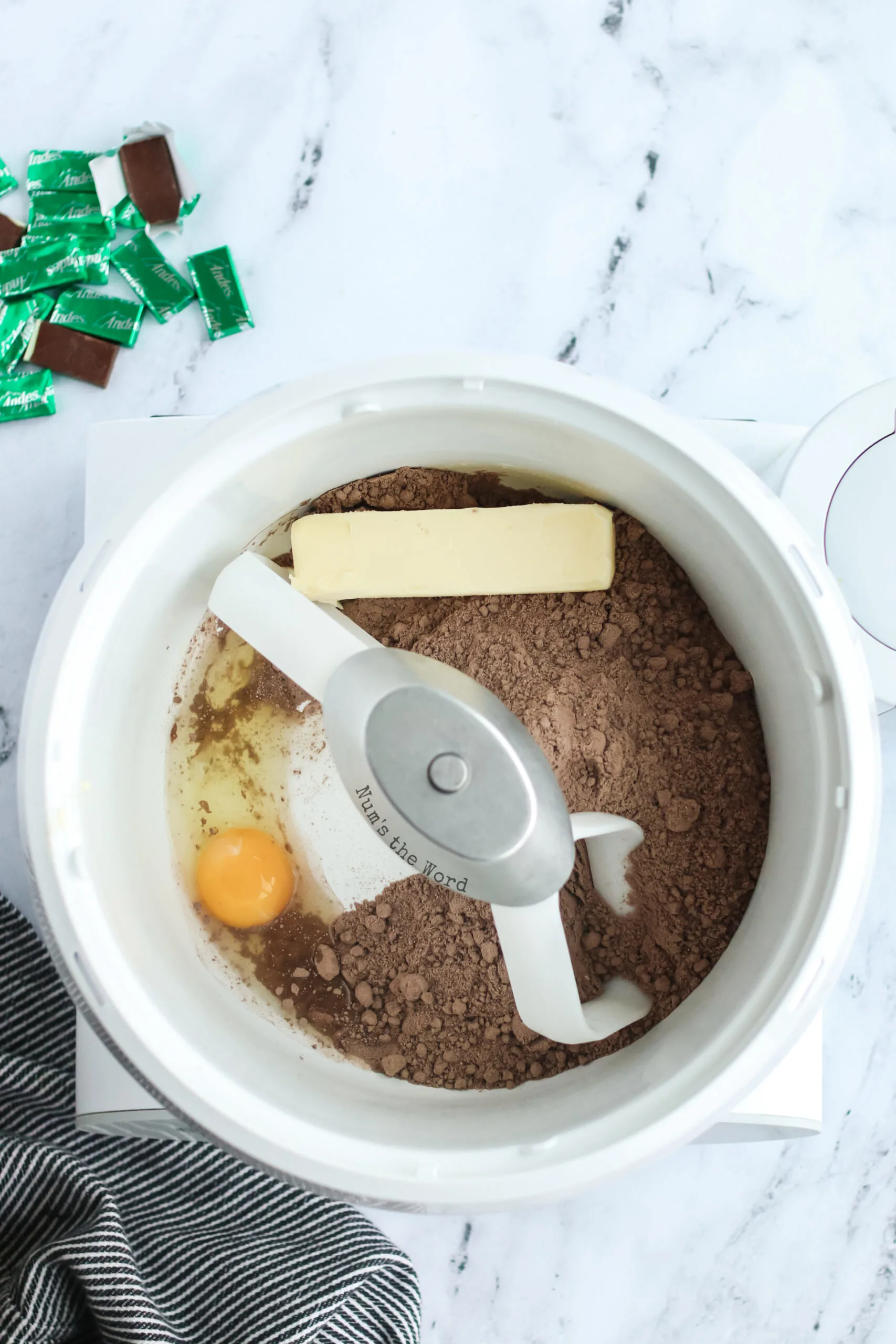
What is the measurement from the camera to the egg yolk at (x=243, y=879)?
562 millimetres

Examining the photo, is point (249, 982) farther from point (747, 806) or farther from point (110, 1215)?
point (747, 806)

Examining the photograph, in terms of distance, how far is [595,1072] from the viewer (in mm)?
494

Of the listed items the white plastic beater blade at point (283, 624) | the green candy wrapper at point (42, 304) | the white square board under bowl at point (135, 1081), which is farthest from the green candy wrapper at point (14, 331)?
the white plastic beater blade at point (283, 624)

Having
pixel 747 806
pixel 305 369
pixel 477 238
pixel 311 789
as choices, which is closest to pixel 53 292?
pixel 305 369

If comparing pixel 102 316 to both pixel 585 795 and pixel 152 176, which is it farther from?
pixel 585 795

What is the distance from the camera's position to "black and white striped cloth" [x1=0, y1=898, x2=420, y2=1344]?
0.58m

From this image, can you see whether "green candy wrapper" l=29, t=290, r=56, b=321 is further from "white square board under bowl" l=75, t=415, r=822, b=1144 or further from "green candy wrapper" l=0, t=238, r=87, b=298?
"white square board under bowl" l=75, t=415, r=822, b=1144

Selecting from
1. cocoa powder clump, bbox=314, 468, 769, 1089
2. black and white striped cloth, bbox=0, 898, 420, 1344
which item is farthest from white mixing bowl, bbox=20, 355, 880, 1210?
black and white striped cloth, bbox=0, 898, 420, 1344

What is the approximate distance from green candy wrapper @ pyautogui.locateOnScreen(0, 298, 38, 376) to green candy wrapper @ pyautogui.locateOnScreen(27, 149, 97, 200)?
86mm

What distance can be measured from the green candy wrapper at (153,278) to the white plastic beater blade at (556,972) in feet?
1.54

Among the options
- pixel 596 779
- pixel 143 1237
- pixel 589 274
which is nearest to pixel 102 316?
pixel 589 274

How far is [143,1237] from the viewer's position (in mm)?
625

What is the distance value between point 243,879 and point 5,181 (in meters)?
0.54

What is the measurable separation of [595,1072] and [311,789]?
0.72 ft
